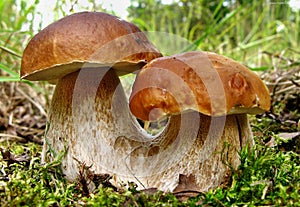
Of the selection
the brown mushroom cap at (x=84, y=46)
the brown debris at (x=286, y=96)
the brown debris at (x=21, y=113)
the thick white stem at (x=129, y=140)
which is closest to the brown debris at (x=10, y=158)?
the thick white stem at (x=129, y=140)

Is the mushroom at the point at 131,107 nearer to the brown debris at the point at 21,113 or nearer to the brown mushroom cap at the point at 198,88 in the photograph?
the brown mushroom cap at the point at 198,88

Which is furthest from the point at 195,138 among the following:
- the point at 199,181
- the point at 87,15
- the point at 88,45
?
the point at 87,15

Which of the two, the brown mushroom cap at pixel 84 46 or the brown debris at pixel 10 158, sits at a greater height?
the brown mushroom cap at pixel 84 46

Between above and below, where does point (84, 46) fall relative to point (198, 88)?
above

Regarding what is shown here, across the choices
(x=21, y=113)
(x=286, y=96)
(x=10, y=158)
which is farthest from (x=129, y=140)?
(x=21, y=113)

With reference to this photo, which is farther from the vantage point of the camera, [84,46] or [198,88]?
[84,46]

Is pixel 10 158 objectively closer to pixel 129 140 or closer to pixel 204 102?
pixel 129 140

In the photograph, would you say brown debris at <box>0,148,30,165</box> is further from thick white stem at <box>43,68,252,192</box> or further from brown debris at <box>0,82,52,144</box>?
brown debris at <box>0,82,52,144</box>

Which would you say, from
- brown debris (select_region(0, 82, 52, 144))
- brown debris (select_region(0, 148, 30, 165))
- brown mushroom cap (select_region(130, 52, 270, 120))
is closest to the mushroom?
brown mushroom cap (select_region(130, 52, 270, 120))

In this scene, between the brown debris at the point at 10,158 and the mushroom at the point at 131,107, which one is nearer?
the mushroom at the point at 131,107
